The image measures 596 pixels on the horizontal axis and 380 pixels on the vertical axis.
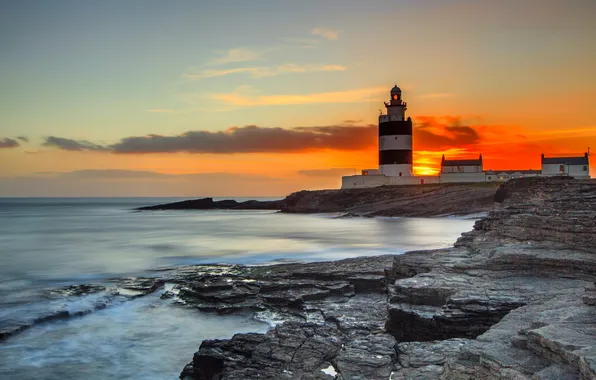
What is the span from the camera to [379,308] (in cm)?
1098

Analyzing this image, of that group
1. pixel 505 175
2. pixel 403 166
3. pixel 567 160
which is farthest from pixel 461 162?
pixel 403 166

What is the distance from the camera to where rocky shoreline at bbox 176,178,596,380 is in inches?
235

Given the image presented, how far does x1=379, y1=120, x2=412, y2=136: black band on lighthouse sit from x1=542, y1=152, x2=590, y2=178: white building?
68.0 feet

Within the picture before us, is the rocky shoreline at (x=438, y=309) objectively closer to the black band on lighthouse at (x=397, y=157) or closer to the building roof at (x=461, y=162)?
the black band on lighthouse at (x=397, y=157)

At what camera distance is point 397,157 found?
6081cm

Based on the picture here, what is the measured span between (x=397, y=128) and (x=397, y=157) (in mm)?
4173

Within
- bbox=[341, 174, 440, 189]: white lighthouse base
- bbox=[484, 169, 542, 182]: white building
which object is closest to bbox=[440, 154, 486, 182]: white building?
bbox=[484, 169, 542, 182]: white building

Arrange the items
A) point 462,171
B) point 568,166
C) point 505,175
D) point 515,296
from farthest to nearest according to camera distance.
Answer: point 462,171, point 505,175, point 568,166, point 515,296

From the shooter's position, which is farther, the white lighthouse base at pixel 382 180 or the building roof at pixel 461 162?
the building roof at pixel 461 162

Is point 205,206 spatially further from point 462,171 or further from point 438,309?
point 438,309

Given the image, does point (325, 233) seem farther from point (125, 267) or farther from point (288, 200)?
point (288, 200)

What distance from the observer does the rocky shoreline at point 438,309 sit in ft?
19.5

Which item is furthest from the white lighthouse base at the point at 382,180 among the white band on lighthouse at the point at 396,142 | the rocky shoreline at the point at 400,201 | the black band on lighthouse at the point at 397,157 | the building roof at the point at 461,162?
the building roof at the point at 461,162

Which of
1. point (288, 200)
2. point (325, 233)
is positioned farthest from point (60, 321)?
point (288, 200)
